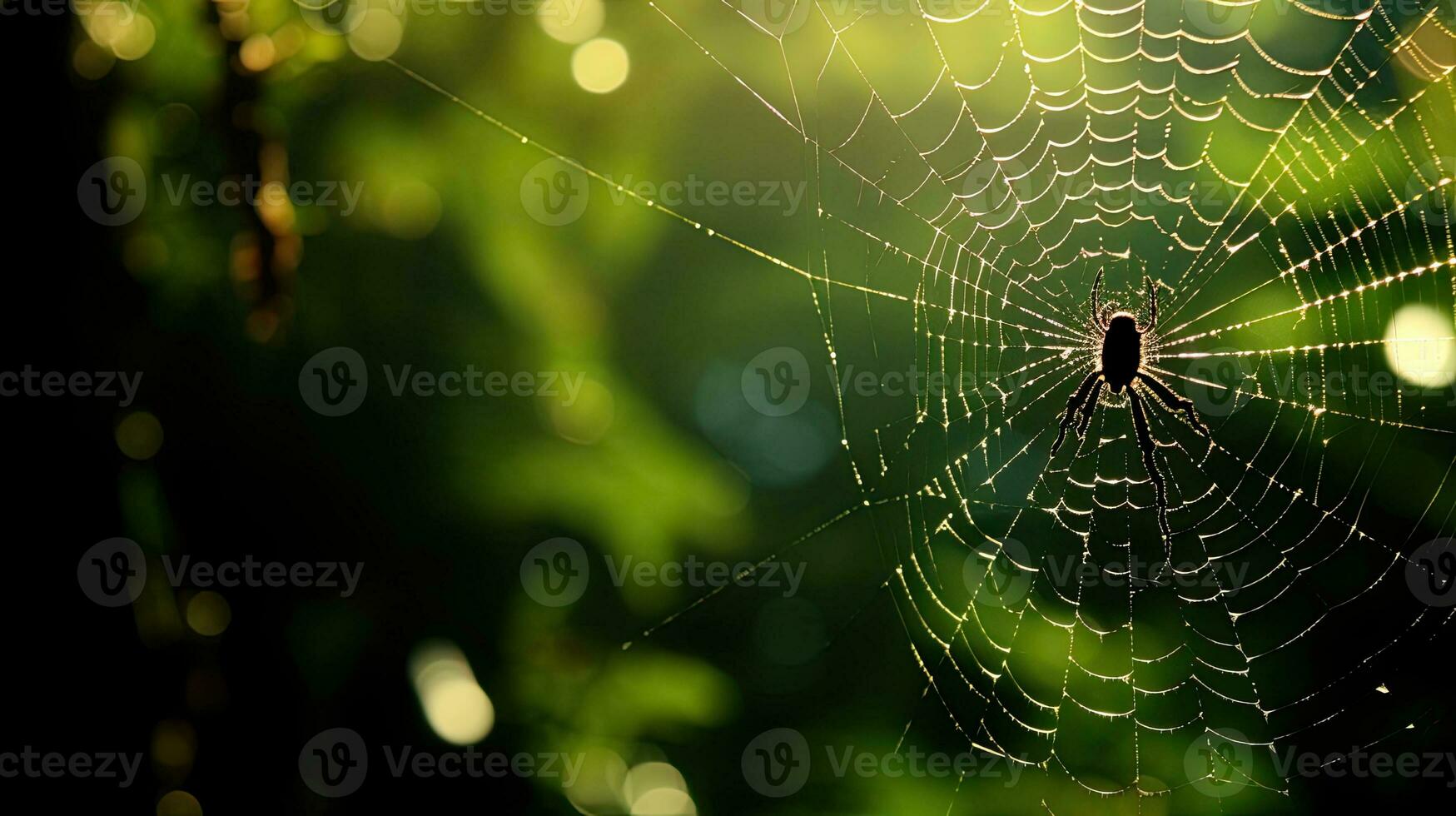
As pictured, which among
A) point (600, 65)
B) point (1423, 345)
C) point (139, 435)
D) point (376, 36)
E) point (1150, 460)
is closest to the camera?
point (139, 435)

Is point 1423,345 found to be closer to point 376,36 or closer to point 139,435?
point 376,36

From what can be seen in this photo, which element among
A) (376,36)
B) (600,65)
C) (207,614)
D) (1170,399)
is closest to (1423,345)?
(1170,399)

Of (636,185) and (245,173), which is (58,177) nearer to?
(245,173)

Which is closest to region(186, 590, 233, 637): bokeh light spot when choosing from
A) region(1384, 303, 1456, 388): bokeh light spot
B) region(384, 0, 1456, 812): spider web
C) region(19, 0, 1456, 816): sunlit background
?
region(19, 0, 1456, 816): sunlit background

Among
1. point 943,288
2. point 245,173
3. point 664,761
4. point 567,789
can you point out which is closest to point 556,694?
point 567,789

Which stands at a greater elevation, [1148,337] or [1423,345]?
[1148,337]

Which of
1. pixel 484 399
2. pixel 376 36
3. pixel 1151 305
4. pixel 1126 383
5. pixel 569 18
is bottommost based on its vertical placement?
pixel 484 399

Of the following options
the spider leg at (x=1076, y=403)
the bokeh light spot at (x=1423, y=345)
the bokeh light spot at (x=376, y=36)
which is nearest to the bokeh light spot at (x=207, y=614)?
the bokeh light spot at (x=376, y=36)
